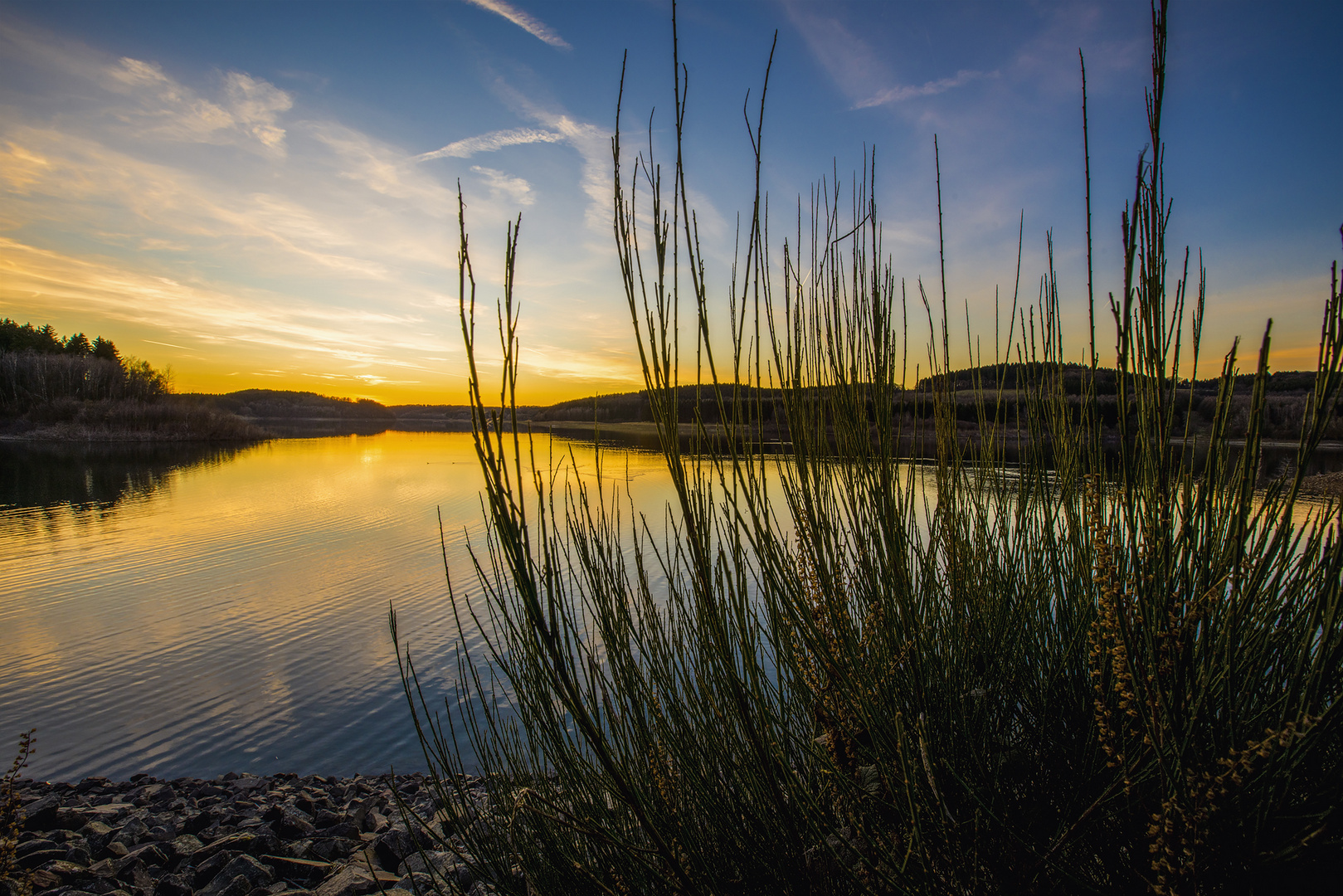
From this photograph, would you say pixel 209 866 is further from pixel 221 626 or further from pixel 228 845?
pixel 221 626

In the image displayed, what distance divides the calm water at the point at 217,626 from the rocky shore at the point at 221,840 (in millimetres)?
628

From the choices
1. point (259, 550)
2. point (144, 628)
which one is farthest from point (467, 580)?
point (259, 550)

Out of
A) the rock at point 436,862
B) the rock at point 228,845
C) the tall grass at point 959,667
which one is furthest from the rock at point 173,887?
the tall grass at point 959,667

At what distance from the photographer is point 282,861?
349 centimetres

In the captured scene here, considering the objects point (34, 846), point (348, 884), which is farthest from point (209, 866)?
point (34, 846)

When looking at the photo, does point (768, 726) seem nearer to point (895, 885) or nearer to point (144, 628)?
point (895, 885)

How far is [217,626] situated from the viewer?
786 centimetres

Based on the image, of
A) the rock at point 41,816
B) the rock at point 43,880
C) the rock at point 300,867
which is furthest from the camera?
the rock at point 41,816

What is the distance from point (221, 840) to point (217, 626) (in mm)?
5391

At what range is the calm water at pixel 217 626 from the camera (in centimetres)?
532

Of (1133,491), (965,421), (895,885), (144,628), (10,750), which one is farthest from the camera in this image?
(965,421)

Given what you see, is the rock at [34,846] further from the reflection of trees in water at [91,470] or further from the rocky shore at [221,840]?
the reflection of trees in water at [91,470]

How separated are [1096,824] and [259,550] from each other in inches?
551

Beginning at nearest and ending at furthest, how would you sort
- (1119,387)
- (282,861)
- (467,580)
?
(1119,387), (282,861), (467,580)
